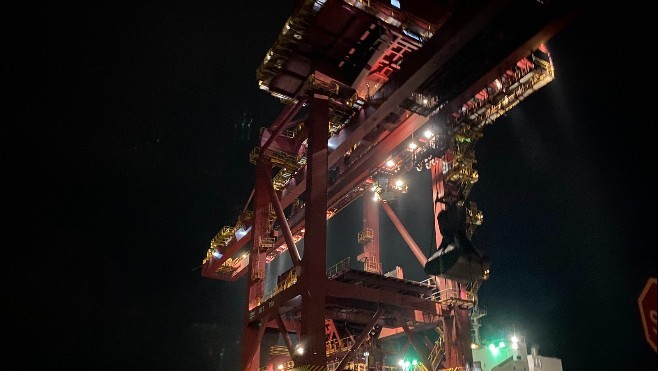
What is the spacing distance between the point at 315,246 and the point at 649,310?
10.2 metres

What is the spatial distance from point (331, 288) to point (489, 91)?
8329 mm

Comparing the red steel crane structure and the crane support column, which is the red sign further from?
the crane support column

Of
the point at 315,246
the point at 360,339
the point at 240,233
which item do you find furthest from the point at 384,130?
the point at 240,233

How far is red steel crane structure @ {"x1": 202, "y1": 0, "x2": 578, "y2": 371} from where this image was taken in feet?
42.5

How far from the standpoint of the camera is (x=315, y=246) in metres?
14.6

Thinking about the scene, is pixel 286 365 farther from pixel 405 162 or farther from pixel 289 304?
pixel 405 162

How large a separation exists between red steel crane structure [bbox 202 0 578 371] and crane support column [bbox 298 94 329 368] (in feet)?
0.13

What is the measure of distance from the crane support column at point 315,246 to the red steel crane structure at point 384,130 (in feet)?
0.13

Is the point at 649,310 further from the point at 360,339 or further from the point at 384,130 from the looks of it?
the point at 384,130

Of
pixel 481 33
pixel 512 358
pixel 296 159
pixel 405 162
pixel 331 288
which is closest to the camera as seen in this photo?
pixel 481 33

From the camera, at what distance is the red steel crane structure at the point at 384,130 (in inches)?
510

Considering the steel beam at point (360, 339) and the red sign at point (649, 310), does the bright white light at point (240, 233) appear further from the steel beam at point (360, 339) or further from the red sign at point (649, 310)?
the red sign at point (649, 310)

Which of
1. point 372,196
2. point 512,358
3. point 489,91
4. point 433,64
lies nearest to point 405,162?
point 372,196

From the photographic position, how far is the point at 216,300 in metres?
47.0
